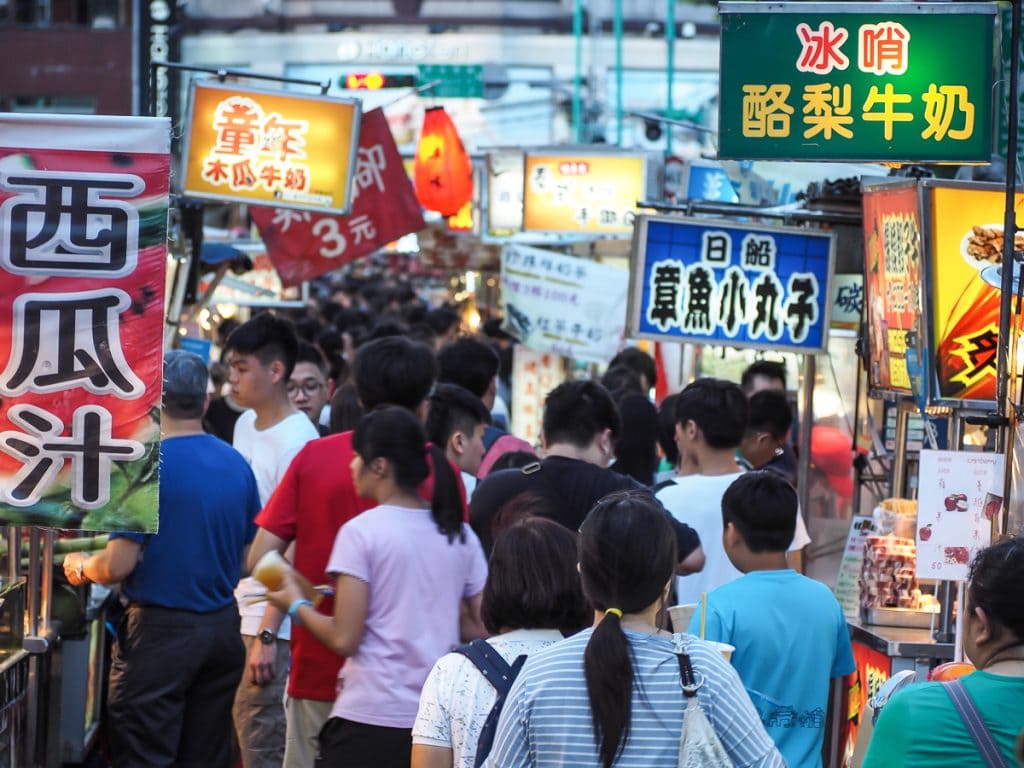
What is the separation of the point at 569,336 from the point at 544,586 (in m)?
10.4

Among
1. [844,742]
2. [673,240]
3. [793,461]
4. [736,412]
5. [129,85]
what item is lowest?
[844,742]

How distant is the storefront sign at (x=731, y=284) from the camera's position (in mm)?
8898

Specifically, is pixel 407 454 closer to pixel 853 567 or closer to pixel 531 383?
pixel 853 567

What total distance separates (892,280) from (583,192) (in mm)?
9079

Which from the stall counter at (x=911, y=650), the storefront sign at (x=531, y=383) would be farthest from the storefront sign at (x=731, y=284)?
the storefront sign at (x=531, y=383)

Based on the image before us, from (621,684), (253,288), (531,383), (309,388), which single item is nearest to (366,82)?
(253,288)

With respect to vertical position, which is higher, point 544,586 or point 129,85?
point 129,85

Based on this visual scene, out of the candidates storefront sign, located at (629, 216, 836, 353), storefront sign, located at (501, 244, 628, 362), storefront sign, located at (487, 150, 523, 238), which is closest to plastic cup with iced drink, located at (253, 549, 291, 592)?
storefront sign, located at (629, 216, 836, 353)

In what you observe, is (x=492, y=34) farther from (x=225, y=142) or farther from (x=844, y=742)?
(x=844, y=742)

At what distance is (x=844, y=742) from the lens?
7078mm

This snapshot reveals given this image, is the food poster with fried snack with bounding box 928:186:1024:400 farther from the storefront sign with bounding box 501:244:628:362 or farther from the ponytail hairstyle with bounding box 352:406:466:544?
the storefront sign with bounding box 501:244:628:362

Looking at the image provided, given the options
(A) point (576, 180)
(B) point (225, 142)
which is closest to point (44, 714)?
(B) point (225, 142)

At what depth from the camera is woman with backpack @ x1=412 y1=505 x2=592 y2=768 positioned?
408 centimetres

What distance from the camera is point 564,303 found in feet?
47.3
